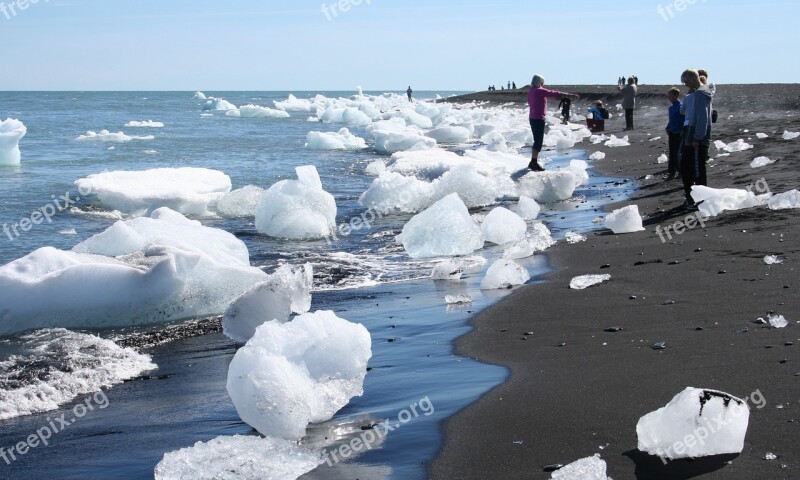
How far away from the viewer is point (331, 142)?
87.2 feet

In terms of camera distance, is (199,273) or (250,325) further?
(199,273)

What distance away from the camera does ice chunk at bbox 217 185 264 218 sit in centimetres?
1191

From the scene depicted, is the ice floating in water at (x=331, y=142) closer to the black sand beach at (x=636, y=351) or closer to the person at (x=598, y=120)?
the person at (x=598, y=120)

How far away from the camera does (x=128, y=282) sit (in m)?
5.91

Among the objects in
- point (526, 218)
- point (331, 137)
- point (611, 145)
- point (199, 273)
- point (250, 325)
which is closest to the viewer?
point (250, 325)

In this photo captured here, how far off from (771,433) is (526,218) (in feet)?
22.8

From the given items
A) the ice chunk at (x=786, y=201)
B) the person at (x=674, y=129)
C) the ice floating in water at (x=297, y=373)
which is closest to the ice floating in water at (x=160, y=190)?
the person at (x=674, y=129)

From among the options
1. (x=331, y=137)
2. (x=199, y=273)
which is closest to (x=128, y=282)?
(x=199, y=273)

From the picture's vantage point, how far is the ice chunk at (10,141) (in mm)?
19031

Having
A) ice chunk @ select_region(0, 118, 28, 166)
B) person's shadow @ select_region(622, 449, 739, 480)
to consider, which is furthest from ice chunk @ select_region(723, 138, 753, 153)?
ice chunk @ select_region(0, 118, 28, 166)

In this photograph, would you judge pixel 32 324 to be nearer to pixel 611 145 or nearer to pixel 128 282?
pixel 128 282

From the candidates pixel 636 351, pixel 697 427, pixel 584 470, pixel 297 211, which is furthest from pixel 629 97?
pixel 584 470

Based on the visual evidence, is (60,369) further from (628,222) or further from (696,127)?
(696,127)

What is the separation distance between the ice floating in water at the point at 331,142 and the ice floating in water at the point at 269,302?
2164 cm
